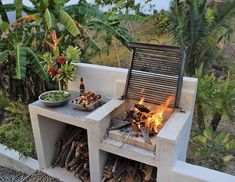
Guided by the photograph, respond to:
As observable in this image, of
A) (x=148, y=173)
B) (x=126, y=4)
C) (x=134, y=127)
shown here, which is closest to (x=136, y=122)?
(x=134, y=127)

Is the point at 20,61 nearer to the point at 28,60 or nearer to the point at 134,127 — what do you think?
the point at 28,60

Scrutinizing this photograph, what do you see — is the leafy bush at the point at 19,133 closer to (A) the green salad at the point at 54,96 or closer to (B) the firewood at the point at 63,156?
(B) the firewood at the point at 63,156

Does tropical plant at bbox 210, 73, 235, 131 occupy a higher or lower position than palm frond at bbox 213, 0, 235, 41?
lower

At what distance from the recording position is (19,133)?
4.75 metres

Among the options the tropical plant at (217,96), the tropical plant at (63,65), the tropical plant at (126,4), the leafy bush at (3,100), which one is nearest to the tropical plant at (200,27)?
the tropical plant at (217,96)

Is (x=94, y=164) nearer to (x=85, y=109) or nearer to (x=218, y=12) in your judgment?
(x=85, y=109)

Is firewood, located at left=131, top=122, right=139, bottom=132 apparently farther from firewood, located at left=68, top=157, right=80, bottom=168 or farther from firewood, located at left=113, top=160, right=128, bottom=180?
firewood, located at left=68, top=157, right=80, bottom=168

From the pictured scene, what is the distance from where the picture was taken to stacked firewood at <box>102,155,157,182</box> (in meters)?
3.39

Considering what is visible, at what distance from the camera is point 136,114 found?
129 inches

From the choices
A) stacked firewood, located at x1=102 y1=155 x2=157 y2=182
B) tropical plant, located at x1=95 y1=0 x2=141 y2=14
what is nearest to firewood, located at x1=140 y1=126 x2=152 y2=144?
stacked firewood, located at x1=102 y1=155 x2=157 y2=182

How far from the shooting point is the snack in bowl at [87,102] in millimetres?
3475

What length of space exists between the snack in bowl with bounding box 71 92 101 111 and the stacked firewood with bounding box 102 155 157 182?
2.61 ft

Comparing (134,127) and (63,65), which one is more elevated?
(63,65)

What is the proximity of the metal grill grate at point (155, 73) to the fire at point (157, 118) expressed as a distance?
0.21ft
